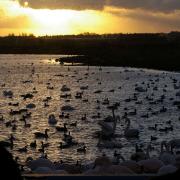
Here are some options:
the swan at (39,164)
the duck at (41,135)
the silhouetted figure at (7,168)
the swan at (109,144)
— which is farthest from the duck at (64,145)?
the silhouetted figure at (7,168)

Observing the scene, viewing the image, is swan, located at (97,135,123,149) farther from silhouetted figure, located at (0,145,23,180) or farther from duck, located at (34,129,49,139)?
silhouetted figure, located at (0,145,23,180)

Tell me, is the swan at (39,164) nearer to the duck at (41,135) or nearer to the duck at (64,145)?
the duck at (64,145)

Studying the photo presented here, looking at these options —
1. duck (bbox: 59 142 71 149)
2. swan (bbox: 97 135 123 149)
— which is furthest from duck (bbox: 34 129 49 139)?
swan (bbox: 97 135 123 149)

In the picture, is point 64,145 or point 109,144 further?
point 64,145

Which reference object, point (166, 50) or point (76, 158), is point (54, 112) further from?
point (166, 50)

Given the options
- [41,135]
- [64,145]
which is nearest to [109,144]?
[64,145]

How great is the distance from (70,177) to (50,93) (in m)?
47.3

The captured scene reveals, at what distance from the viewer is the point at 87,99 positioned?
148ft

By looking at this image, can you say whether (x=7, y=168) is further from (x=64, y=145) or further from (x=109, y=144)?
(x=64, y=145)

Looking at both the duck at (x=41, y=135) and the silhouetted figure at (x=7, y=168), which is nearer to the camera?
the silhouetted figure at (x=7, y=168)

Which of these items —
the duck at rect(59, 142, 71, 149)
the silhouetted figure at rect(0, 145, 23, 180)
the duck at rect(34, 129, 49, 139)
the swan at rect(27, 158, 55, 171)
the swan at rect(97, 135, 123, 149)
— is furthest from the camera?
the duck at rect(34, 129, 49, 139)

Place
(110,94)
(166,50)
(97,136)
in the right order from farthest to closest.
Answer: (166,50), (110,94), (97,136)

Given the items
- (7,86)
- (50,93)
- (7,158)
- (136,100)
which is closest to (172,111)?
(136,100)

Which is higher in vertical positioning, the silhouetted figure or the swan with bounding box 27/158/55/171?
the silhouetted figure
